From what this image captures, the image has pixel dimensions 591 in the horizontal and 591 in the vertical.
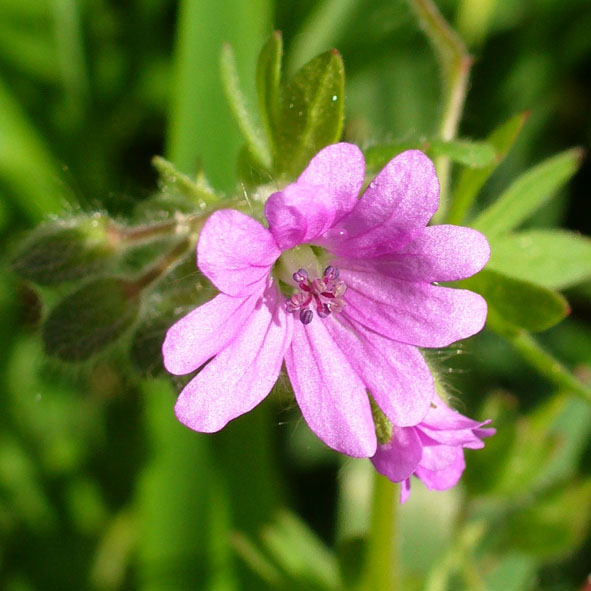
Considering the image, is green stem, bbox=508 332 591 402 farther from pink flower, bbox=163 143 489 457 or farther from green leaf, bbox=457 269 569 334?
pink flower, bbox=163 143 489 457

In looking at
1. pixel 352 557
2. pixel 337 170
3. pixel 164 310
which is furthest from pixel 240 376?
pixel 352 557

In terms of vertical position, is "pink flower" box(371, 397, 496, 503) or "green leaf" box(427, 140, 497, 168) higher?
"green leaf" box(427, 140, 497, 168)

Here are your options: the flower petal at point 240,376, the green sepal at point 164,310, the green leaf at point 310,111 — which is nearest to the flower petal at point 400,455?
the flower petal at point 240,376

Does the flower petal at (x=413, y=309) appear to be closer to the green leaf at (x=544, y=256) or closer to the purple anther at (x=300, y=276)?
the purple anther at (x=300, y=276)

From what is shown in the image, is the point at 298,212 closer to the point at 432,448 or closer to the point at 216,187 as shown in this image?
the point at 432,448

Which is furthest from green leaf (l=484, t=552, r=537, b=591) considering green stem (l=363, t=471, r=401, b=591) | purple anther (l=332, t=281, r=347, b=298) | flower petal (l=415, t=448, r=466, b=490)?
purple anther (l=332, t=281, r=347, b=298)
